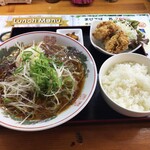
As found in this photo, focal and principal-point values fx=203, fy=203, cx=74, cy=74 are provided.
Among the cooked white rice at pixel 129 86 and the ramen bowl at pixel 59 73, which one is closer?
the ramen bowl at pixel 59 73

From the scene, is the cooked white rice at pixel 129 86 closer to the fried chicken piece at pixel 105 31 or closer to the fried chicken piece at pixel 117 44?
the fried chicken piece at pixel 117 44

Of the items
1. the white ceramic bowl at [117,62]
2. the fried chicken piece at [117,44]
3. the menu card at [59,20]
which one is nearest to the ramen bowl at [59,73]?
the white ceramic bowl at [117,62]

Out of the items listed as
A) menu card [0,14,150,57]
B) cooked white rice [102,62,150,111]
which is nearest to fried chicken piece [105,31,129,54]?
cooked white rice [102,62,150,111]

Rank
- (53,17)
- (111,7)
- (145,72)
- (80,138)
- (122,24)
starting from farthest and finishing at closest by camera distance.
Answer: (111,7)
(53,17)
(122,24)
(145,72)
(80,138)

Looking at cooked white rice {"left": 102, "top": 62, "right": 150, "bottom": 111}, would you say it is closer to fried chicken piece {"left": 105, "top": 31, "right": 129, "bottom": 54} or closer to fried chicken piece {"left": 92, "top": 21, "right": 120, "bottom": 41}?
fried chicken piece {"left": 105, "top": 31, "right": 129, "bottom": 54}

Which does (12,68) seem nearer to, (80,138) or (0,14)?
(80,138)

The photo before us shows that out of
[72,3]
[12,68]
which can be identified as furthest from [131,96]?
[72,3]
